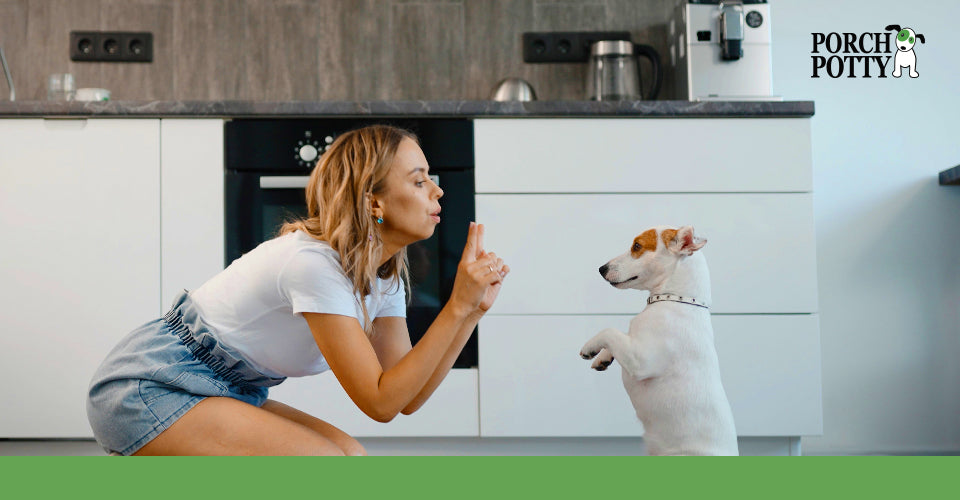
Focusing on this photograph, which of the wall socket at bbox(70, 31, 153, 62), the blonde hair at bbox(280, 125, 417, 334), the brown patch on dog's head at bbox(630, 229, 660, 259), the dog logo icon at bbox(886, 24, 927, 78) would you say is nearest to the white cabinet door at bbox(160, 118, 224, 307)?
the wall socket at bbox(70, 31, 153, 62)

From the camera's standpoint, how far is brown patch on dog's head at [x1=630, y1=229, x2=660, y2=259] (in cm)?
120

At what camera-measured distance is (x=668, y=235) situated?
119cm

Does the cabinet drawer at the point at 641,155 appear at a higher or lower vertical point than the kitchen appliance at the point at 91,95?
lower

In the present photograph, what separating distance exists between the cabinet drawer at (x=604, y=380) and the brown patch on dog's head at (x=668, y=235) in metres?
0.89

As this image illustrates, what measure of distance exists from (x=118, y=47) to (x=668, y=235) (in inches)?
94.0

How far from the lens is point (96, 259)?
6.95ft

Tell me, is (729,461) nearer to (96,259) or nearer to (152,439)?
(152,439)

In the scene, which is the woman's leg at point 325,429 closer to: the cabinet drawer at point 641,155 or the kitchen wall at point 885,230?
the cabinet drawer at point 641,155

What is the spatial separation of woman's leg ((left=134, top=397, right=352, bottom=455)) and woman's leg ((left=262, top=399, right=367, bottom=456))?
13 centimetres

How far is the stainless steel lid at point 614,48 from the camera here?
103 inches

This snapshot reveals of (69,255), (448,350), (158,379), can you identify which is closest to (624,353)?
(448,350)

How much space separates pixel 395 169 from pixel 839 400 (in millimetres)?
2098

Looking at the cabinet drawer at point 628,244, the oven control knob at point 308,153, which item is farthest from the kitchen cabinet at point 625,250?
the oven control knob at point 308,153

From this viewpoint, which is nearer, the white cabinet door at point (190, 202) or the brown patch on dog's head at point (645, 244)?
the brown patch on dog's head at point (645, 244)
